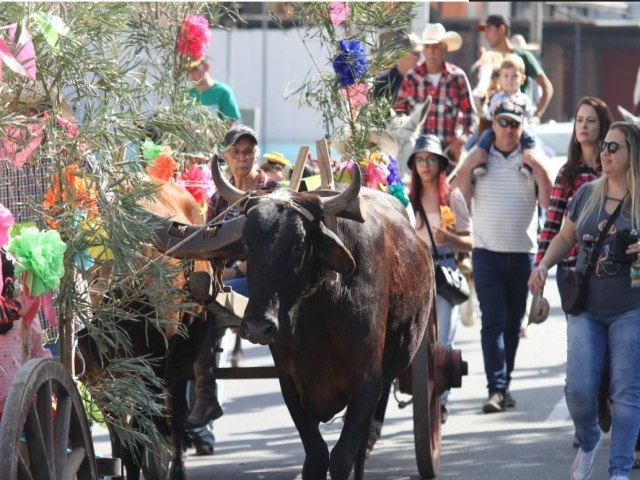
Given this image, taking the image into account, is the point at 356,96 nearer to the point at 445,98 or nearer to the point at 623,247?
the point at 623,247

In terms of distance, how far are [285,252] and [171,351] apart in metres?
1.66

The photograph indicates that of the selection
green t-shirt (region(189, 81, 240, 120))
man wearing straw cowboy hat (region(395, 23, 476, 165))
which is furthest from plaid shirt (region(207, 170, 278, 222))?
man wearing straw cowboy hat (region(395, 23, 476, 165))

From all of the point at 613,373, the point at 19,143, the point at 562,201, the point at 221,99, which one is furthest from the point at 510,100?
the point at 19,143

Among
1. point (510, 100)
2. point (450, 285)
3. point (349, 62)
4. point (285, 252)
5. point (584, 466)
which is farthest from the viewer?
point (510, 100)

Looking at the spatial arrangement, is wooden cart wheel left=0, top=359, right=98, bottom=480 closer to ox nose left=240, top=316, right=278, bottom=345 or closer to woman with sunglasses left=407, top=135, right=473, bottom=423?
ox nose left=240, top=316, right=278, bottom=345

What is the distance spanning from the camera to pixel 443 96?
43.9 feet

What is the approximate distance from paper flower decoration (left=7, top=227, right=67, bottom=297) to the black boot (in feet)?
9.20

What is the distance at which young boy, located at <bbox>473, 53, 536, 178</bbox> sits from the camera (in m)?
10.6

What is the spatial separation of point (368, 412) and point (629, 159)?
7.15ft

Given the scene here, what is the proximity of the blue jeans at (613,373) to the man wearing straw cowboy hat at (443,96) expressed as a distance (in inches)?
224

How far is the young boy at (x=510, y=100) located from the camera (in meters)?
10.6

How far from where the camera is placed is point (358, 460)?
24.5 feet

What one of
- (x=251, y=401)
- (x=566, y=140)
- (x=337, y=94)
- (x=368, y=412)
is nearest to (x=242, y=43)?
(x=566, y=140)

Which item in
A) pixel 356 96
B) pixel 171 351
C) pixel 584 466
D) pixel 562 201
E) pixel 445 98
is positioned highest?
pixel 356 96
